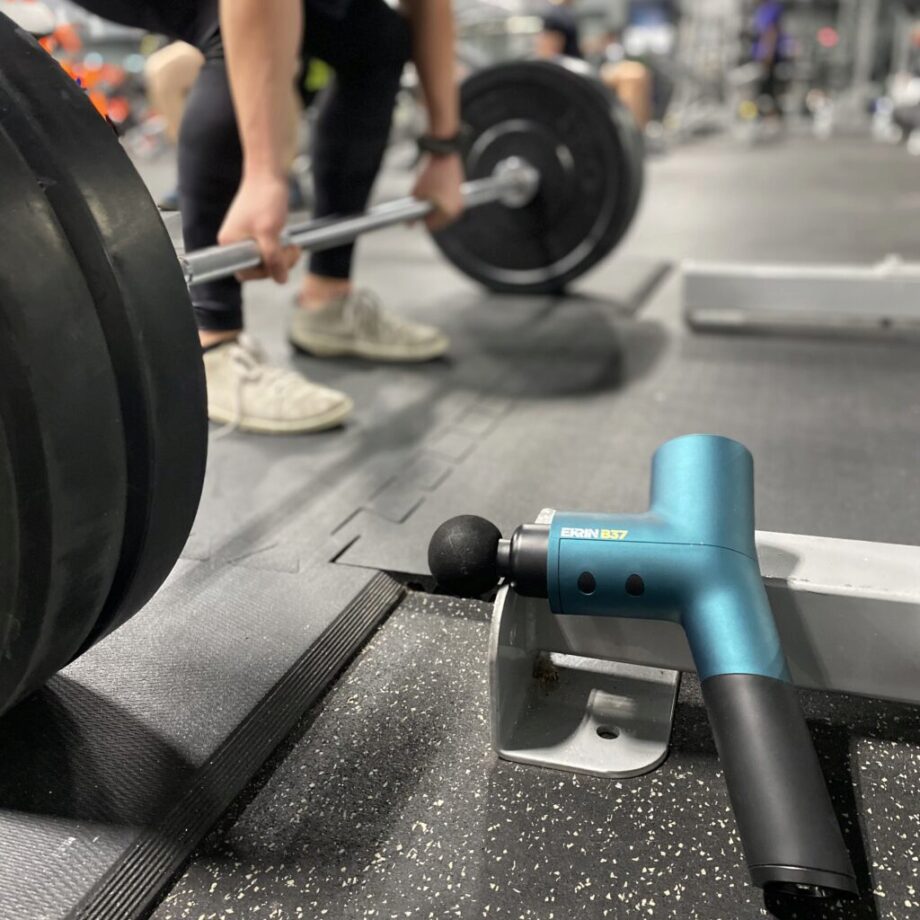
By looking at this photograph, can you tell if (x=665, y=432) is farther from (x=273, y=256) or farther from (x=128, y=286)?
(x=128, y=286)

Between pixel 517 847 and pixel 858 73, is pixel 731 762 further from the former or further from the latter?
pixel 858 73

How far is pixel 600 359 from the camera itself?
1.59m

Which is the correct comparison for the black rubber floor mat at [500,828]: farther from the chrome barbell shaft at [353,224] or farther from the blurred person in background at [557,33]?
the blurred person in background at [557,33]

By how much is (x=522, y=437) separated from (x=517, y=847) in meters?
0.73

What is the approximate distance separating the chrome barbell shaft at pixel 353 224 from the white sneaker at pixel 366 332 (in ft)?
0.51

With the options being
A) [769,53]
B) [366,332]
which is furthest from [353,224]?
[769,53]

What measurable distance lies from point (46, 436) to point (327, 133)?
1.11 metres

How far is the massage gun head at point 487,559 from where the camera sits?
23.2 inches

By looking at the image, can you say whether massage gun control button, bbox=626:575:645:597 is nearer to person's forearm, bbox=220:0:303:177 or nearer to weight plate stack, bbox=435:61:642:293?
person's forearm, bbox=220:0:303:177

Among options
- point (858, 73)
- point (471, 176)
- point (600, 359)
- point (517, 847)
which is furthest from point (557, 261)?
point (858, 73)

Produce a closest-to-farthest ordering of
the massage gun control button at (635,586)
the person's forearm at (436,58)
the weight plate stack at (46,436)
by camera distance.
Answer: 1. the weight plate stack at (46,436)
2. the massage gun control button at (635,586)
3. the person's forearm at (436,58)

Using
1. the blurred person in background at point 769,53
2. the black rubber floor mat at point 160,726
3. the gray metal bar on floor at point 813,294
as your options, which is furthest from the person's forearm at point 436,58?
the blurred person in background at point 769,53

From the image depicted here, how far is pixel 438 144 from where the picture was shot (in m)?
1.42

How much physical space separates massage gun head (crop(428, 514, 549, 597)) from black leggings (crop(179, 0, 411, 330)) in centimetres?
63
